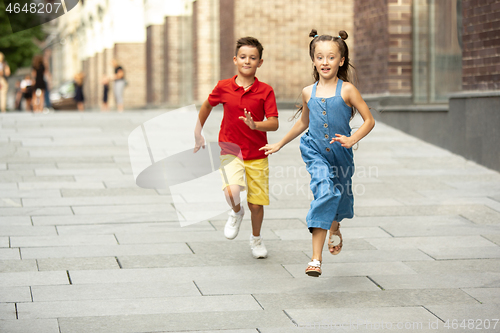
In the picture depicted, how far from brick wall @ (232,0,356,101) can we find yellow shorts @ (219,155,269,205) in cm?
1399

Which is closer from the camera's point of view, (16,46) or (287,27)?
(287,27)

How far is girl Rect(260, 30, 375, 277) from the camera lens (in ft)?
14.4

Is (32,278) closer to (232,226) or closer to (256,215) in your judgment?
(232,226)

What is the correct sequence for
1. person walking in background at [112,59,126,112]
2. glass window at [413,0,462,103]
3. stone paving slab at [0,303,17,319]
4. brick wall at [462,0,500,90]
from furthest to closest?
person walking in background at [112,59,126,112]
glass window at [413,0,462,103]
brick wall at [462,0,500,90]
stone paving slab at [0,303,17,319]

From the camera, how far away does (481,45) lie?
10039 millimetres

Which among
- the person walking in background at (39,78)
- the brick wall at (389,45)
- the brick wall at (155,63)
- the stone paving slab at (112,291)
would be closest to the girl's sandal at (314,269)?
the stone paving slab at (112,291)

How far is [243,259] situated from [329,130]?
134cm

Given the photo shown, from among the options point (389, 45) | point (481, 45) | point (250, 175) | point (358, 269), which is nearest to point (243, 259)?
point (250, 175)

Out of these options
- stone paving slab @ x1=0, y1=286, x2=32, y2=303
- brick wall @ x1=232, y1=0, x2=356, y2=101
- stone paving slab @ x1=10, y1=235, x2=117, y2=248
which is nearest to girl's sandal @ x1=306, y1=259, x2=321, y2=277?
stone paving slab @ x1=0, y1=286, x2=32, y2=303

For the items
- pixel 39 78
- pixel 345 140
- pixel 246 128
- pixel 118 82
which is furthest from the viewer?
pixel 118 82

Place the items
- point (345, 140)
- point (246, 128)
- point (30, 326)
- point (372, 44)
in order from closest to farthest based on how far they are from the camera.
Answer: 1. point (30, 326)
2. point (345, 140)
3. point (246, 128)
4. point (372, 44)

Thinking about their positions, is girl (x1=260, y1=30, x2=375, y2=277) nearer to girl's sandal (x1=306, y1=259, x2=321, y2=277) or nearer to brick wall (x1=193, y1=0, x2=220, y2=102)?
girl's sandal (x1=306, y1=259, x2=321, y2=277)

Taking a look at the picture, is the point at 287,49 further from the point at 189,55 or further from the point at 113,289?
the point at 113,289

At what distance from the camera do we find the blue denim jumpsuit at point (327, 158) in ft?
14.5
